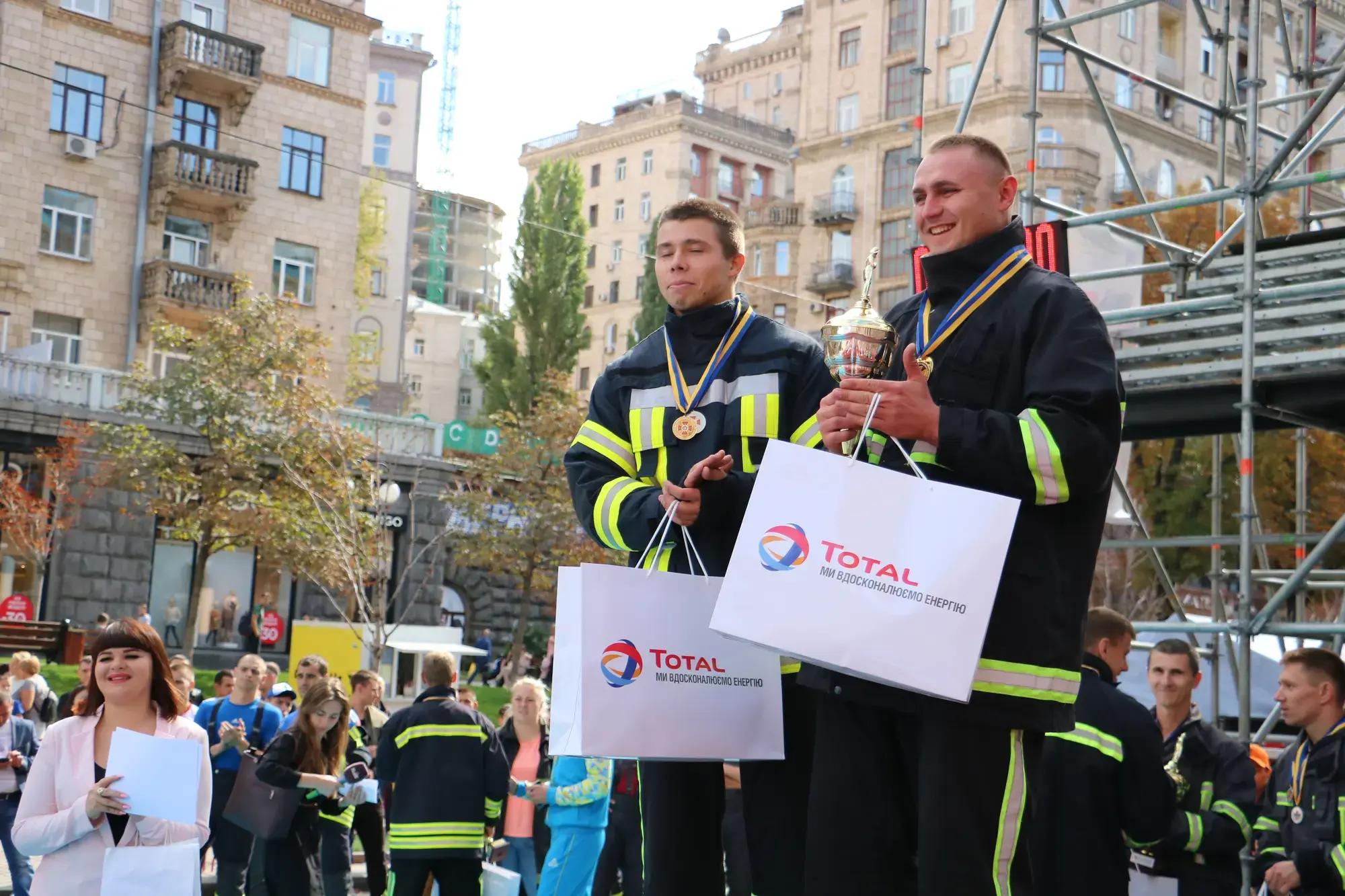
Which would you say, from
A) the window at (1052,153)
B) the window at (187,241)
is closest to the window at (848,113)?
the window at (1052,153)

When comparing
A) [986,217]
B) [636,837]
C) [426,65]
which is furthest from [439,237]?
[986,217]

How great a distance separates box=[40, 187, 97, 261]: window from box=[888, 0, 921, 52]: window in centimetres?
2994

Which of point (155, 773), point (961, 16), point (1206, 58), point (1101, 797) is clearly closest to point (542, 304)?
point (961, 16)

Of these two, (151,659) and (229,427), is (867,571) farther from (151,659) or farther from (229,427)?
(229,427)

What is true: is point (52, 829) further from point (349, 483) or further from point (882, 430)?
point (349, 483)

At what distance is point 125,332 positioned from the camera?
3656cm

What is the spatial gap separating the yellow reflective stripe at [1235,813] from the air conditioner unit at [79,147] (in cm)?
3293

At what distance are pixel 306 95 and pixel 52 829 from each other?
36.0m

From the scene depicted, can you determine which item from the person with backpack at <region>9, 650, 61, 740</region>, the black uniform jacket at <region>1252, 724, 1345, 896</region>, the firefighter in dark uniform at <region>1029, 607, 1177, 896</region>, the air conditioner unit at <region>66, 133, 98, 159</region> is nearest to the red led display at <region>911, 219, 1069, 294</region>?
the black uniform jacket at <region>1252, 724, 1345, 896</region>

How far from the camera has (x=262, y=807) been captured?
433 inches

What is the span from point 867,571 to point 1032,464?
447 millimetres

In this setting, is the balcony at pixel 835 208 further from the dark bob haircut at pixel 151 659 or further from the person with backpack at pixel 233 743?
the dark bob haircut at pixel 151 659

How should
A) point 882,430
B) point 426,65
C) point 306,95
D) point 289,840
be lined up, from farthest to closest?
point 426,65
point 306,95
point 289,840
point 882,430

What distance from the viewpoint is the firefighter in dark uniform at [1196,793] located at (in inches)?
290
